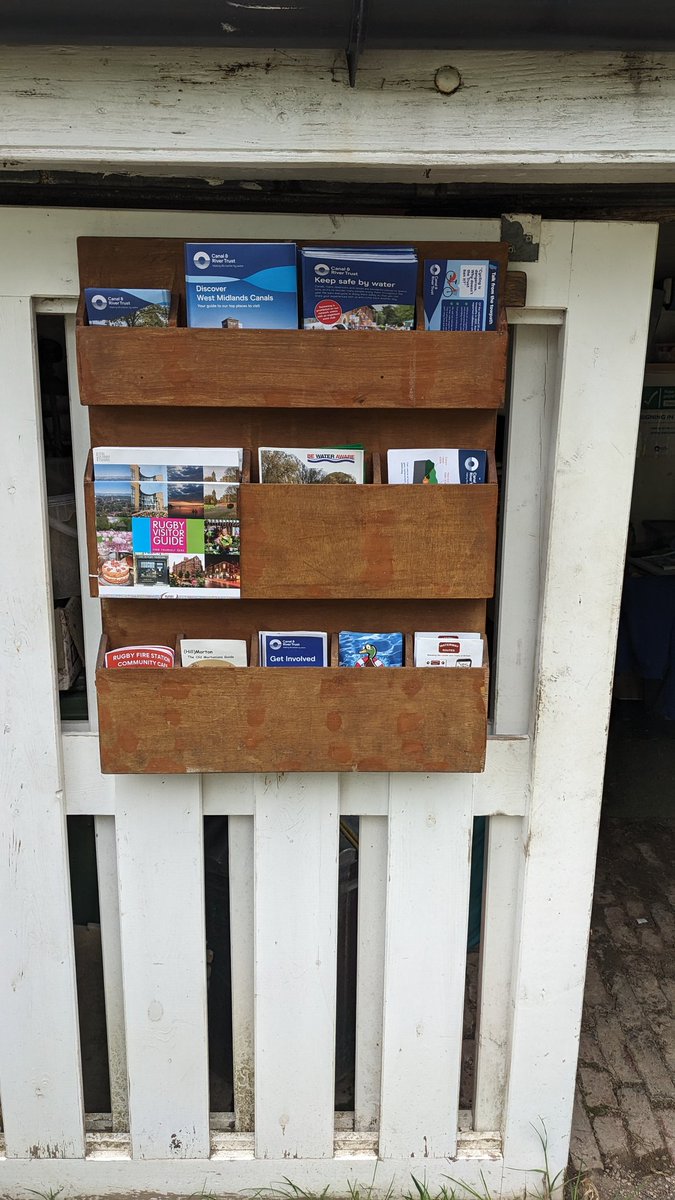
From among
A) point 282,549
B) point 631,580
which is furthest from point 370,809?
point 631,580

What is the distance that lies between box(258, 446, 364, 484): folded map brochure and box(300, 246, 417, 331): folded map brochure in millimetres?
243

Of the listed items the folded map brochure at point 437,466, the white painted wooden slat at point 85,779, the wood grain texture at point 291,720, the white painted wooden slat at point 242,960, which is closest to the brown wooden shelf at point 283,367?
the folded map brochure at point 437,466

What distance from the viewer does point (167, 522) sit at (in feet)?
5.77

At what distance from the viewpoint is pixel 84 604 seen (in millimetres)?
2010

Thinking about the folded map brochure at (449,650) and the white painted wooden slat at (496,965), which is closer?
the folded map brochure at (449,650)

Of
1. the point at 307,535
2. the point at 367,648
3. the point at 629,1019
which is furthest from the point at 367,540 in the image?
the point at 629,1019

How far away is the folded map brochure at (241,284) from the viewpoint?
168 centimetres

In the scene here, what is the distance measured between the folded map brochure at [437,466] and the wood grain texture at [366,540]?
4 centimetres

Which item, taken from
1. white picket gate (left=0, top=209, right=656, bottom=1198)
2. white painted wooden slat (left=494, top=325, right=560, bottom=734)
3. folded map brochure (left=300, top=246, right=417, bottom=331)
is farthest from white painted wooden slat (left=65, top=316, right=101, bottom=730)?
white painted wooden slat (left=494, top=325, right=560, bottom=734)

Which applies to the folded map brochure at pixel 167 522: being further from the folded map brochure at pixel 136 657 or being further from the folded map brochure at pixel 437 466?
the folded map brochure at pixel 437 466

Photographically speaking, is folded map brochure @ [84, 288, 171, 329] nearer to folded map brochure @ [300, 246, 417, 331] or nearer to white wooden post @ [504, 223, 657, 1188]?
folded map brochure @ [300, 246, 417, 331]

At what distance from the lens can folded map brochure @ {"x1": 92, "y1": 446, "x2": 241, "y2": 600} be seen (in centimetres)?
174

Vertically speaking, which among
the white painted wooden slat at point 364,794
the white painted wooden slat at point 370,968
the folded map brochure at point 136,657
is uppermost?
the folded map brochure at point 136,657

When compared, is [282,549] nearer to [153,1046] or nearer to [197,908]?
[197,908]
